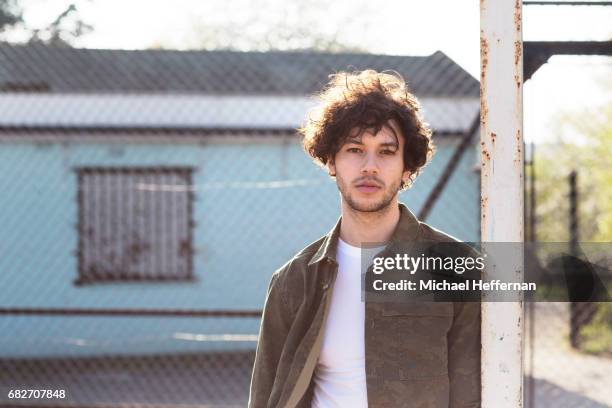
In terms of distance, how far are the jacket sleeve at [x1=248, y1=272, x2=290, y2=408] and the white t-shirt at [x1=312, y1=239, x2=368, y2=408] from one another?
160 millimetres

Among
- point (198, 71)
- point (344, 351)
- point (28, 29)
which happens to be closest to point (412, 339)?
point (344, 351)

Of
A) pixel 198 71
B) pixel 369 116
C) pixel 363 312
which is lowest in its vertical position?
pixel 363 312

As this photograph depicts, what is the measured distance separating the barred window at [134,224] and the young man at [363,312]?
816 centimetres

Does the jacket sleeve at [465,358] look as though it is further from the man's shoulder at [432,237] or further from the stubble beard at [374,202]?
the stubble beard at [374,202]

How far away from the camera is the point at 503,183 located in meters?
1.70

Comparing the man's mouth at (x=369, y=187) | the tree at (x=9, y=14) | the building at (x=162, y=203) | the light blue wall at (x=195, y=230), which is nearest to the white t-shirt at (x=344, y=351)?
the man's mouth at (x=369, y=187)

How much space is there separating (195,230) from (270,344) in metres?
8.25

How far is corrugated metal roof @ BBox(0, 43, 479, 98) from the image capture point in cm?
1061

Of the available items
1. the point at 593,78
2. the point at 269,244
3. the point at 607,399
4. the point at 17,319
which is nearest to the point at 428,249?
the point at 607,399

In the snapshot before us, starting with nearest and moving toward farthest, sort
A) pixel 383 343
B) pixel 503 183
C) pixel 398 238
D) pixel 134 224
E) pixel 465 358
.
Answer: pixel 503 183
pixel 465 358
pixel 383 343
pixel 398 238
pixel 134 224

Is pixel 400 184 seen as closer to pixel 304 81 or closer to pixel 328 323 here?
pixel 328 323

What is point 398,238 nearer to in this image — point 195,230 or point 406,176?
point 406,176

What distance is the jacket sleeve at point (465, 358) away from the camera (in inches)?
83.6

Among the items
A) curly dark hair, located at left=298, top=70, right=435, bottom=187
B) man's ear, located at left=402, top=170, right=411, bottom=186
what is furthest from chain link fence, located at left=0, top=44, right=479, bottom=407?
man's ear, located at left=402, top=170, right=411, bottom=186
